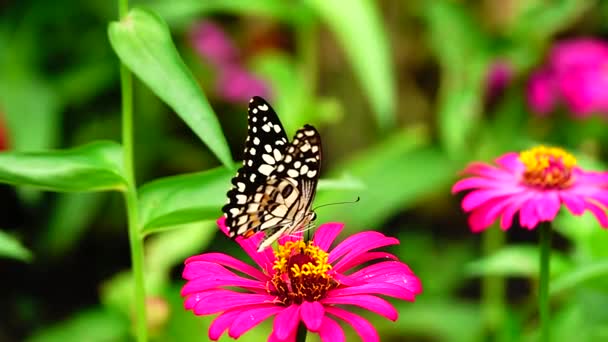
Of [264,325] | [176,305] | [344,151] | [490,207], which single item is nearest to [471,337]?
[264,325]

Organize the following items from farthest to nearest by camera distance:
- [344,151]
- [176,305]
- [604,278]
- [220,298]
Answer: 1. [344,151]
2. [176,305]
3. [604,278]
4. [220,298]

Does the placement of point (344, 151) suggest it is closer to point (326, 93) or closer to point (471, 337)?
point (326, 93)

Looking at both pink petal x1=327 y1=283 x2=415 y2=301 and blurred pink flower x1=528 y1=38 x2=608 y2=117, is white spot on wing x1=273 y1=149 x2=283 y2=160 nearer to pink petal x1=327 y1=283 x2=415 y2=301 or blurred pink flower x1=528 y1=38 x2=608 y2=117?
pink petal x1=327 y1=283 x2=415 y2=301

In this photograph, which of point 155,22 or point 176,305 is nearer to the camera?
point 155,22

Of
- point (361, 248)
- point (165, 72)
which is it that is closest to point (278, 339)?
point (361, 248)

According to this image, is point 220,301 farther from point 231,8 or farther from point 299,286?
point 231,8
